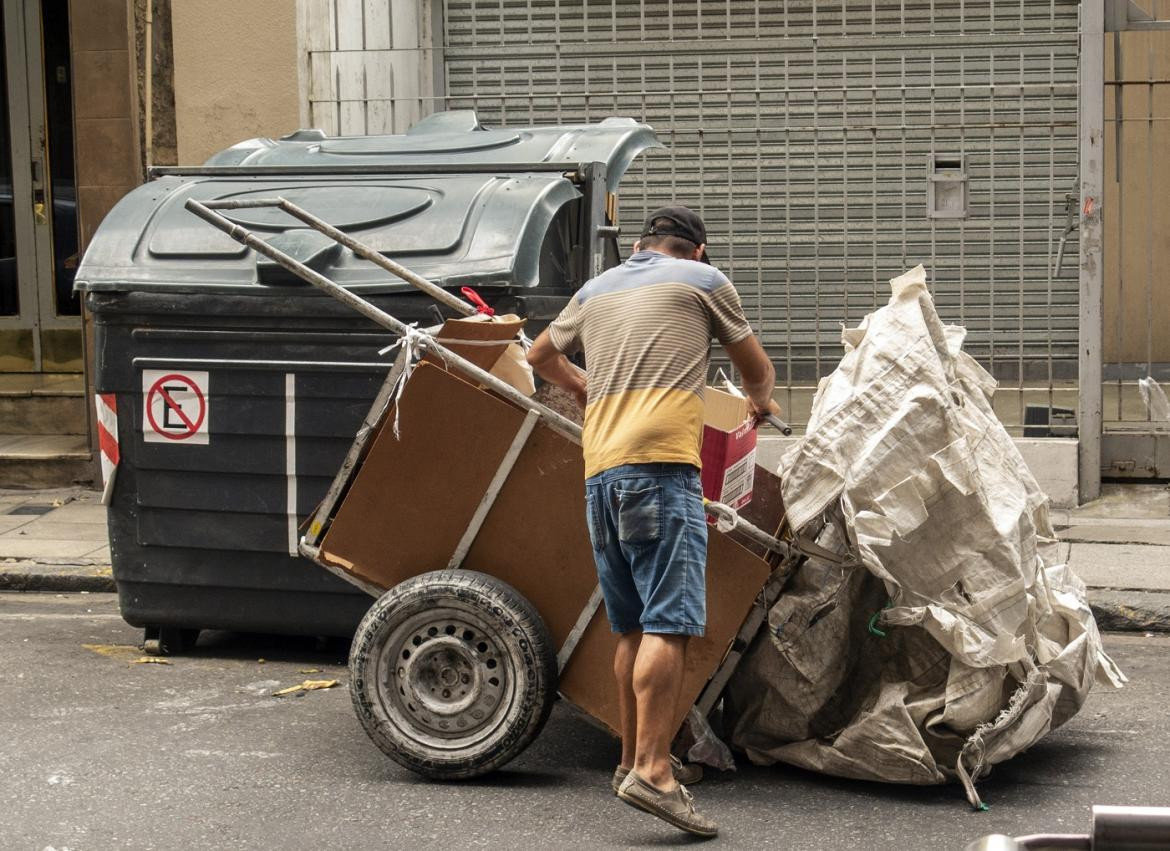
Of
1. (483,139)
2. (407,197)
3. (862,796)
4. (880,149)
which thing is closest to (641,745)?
(862,796)

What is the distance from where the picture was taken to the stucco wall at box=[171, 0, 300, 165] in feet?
31.3

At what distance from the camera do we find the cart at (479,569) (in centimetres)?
470

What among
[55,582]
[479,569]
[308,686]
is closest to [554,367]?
[479,569]

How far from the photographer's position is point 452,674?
4.85 metres

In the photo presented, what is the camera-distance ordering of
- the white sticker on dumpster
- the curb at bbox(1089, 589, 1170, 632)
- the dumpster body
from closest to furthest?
the dumpster body → the white sticker on dumpster → the curb at bbox(1089, 589, 1170, 632)

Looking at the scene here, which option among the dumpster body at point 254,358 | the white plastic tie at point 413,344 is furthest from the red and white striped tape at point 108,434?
the white plastic tie at point 413,344

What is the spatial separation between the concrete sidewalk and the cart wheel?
3.03 metres

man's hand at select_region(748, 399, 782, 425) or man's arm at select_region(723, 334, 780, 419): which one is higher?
man's arm at select_region(723, 334, 780, 419)

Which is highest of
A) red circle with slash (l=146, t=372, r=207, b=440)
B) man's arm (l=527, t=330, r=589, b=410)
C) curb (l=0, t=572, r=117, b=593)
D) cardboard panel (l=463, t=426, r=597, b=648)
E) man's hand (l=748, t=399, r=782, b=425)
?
man's arm (l=527, t=330, r=589, b=410)

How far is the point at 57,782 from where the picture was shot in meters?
4.81

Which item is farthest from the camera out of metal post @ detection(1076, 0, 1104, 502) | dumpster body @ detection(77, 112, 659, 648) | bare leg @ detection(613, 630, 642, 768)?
metal post @ detection(1076, 0, 1104, 502)

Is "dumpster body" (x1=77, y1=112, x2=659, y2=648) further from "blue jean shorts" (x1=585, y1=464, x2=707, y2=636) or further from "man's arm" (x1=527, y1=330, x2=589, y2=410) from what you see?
"blue jean shorts" (x1=585, y1=464, x2=707, y2=636)

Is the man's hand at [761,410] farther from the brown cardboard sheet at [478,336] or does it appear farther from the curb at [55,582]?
the curb at [55,582]

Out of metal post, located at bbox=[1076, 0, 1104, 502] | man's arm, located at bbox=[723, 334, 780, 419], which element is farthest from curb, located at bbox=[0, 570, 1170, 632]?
man's arm, located at bbox=[723, 334, 780, 419]
